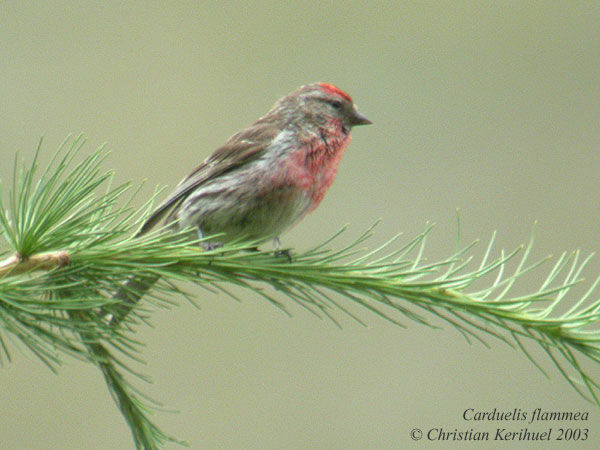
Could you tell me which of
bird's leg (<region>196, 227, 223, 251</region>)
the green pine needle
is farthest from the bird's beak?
the green pine needle

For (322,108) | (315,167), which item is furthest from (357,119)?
(315,167)

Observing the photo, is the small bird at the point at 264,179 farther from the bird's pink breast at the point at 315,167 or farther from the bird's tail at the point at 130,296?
the bird's tail at the point at 130,296

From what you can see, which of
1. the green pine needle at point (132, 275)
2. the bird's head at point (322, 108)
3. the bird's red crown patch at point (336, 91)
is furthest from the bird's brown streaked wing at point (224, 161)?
the green pine needle at point (132, 275)

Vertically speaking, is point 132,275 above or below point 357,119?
below

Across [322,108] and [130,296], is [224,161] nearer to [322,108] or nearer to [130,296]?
[322,108]

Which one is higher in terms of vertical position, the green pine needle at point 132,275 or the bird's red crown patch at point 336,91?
the bird's red crown patch at point 336,91

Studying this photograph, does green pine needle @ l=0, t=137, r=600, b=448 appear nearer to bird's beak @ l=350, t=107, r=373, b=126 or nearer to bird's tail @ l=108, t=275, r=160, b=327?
bird's tail @ l=108, t=275, r=160, b=327

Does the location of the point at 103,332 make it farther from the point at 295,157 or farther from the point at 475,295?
the point at 295,157
